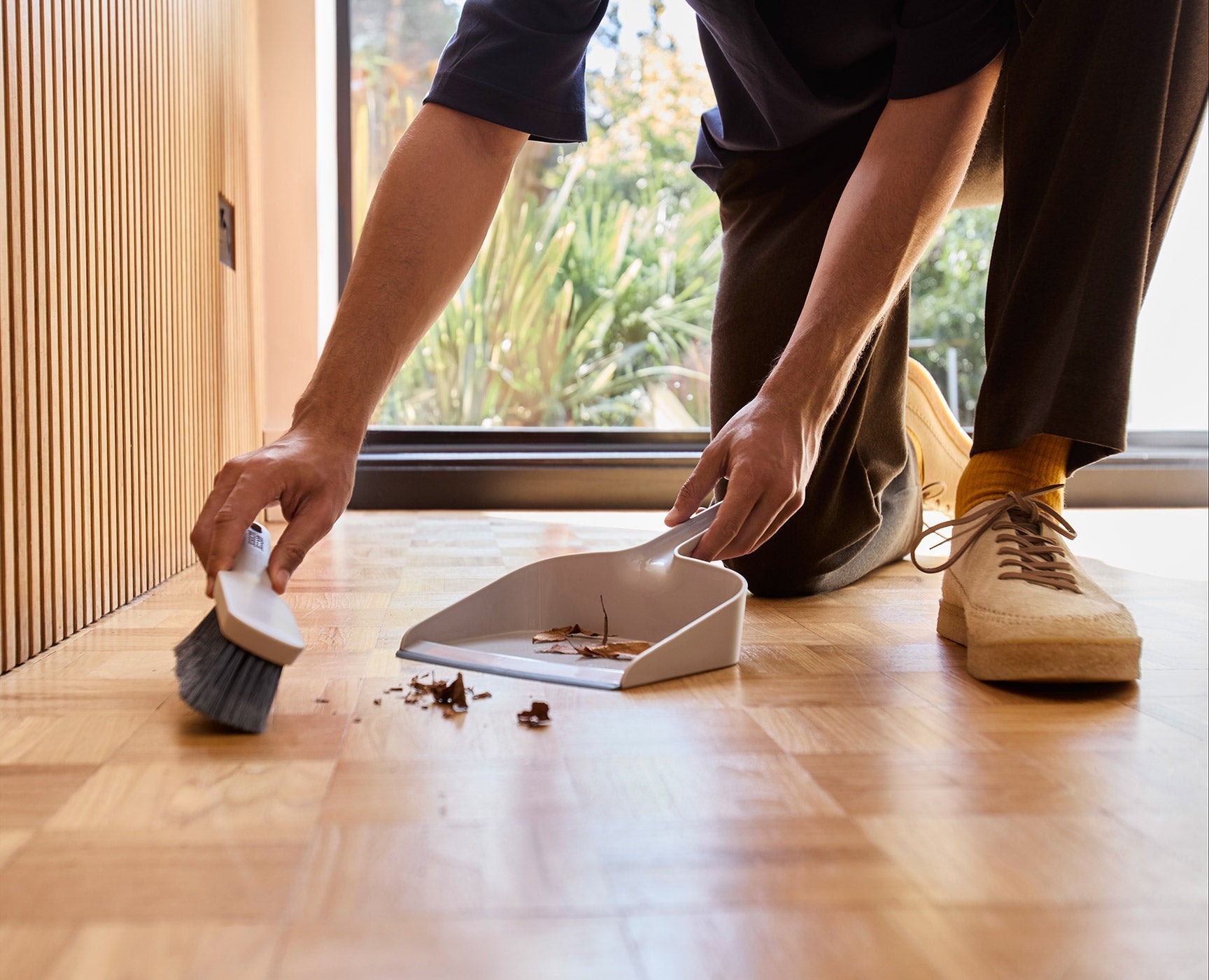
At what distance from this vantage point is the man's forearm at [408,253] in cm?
80

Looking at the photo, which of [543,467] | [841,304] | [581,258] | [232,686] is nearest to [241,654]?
[232,686]

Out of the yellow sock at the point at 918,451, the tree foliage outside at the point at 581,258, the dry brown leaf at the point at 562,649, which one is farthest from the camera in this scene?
the tree foliage outside at the point at 581,258

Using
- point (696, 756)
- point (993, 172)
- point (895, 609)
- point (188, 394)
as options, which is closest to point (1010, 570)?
point (895, 609)

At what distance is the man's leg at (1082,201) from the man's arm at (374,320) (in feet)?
1.65

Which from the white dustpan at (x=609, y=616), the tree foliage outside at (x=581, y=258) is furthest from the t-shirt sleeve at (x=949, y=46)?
the tree foliage outside at (x=581, y=258)

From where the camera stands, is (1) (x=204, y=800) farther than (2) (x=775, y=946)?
Yes

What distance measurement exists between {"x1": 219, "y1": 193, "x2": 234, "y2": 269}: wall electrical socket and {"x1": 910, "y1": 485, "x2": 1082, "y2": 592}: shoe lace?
3.93ft

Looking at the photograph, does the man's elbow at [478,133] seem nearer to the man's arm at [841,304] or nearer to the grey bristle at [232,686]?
the man's arm at [841,304]

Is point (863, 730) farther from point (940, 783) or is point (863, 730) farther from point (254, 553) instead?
point (254, 553)

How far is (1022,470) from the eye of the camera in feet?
3.05

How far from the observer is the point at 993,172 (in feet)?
3.78

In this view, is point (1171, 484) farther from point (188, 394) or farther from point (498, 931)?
point (498, 931)

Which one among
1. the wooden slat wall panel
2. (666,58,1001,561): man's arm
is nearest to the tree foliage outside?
the wooden slat wall panel

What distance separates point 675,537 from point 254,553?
1.23 ft
